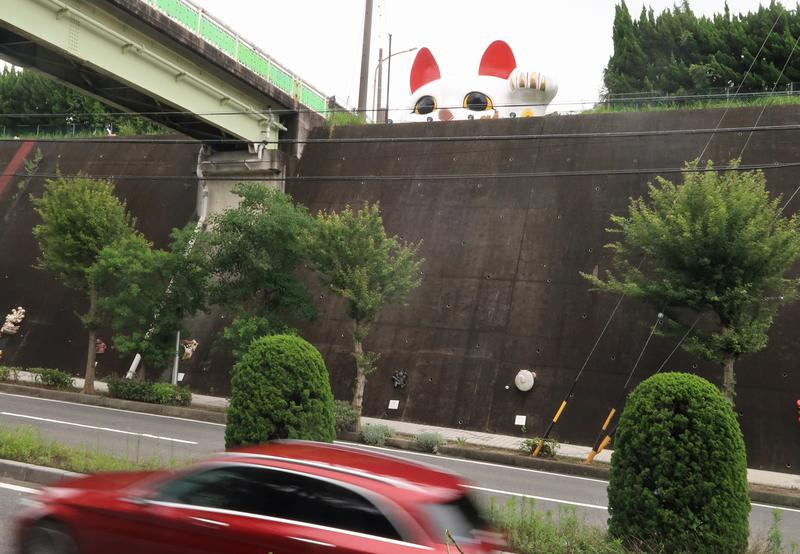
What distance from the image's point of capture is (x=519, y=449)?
16500mm

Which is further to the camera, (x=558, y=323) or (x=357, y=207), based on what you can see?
(x=357, y=207)

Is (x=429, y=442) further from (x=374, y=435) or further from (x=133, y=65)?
(x=133, y=65)

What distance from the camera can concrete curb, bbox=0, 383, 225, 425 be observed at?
1898 centimetres

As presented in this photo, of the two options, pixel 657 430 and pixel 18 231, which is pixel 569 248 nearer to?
pixel 657 430

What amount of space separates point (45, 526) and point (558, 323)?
51.0 ft

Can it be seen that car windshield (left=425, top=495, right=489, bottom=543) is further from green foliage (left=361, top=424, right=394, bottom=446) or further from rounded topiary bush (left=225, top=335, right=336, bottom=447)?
green foliage (left=361, top=424, right=394, bottom=446)

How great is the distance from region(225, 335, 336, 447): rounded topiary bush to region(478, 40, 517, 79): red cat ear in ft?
79.8

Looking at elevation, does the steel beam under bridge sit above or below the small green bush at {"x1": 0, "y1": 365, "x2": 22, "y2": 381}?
above

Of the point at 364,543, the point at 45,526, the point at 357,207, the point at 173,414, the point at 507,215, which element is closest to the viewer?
the point at 364,543

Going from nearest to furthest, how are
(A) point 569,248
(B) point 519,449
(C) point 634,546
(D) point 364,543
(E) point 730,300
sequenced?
(D) point 364,543
(C) point 634,546
(E) point 730,300
(B) point 519,449
(A) point 569,248

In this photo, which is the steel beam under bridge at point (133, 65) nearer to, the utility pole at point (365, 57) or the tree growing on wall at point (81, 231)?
the tree growing on wall at point (81, 231)

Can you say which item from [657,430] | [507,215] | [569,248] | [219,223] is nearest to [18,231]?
[219,223]

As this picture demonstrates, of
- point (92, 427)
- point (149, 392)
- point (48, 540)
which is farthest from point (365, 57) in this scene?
point (48, 540)

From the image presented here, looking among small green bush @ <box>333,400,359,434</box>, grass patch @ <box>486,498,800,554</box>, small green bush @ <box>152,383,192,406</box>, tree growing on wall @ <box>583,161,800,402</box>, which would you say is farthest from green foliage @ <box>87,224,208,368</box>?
grass patch @ <box>486,498,800,554</box>
